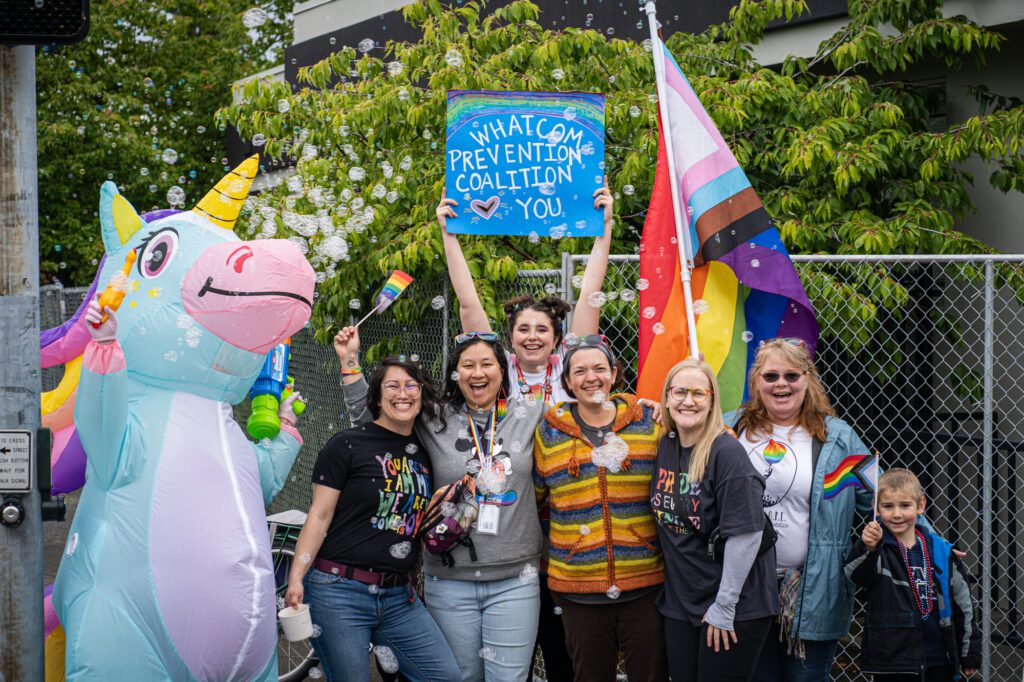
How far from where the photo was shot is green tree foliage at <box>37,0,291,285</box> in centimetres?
1514

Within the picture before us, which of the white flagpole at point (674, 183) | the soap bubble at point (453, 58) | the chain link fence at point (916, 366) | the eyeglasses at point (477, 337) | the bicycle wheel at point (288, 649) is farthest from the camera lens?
the soap bubble at point (453, 58)

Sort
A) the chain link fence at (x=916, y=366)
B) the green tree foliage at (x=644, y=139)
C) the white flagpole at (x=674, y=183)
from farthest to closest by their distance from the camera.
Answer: the green tree foliage at (x=644, y=139), the chain link fence at (x=916, y=366), the white flagpole at (x=674, y=183)

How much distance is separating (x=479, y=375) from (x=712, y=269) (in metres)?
1.47

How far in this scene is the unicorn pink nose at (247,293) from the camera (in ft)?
12.9

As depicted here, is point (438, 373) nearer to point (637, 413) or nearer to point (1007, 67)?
point (637, 413)

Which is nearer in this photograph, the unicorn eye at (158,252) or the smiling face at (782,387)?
the unicorn eye at (158,252)

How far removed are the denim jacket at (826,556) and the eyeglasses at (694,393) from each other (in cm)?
55

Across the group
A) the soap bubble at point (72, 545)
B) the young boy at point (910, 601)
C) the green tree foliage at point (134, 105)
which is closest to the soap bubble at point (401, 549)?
the soap bubble at point (72, 545)

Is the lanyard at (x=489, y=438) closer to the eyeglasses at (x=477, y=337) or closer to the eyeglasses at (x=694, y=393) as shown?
the eyeglasses at (x=477, y=337)

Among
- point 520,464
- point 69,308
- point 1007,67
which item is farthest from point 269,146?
point 69,308

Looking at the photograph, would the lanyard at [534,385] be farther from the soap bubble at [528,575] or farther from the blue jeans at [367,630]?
the blue jeans at [367,630]

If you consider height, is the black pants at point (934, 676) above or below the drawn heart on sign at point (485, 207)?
below

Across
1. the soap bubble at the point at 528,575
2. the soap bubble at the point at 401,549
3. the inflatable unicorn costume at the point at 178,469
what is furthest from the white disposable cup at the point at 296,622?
the soap bubble at the point at 528,575

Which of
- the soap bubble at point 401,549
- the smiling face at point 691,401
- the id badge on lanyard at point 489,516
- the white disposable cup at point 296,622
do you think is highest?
the smiling face at point 691,401
